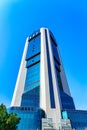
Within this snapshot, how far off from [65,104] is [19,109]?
21960mm

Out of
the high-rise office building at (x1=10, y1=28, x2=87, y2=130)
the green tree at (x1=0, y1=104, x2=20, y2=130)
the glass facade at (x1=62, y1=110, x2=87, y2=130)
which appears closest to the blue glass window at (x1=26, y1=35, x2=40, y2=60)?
the high-rise office building at (x1=10, y1=28, x2=87, y2=130)

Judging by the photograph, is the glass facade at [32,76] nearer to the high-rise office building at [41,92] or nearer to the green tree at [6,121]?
the high-rise office building at [41,92]

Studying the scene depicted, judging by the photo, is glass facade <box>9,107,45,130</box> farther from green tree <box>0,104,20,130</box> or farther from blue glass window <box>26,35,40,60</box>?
blue glass window <box>26,35,40,60</box>

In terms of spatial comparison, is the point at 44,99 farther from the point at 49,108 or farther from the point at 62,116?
the point at 62,116

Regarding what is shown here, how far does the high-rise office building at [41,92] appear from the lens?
64938 mm

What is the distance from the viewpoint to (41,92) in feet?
256

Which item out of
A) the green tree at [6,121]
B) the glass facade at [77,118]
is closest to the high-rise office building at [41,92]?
the glass facade at [77,118]

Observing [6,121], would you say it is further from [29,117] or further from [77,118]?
[77,118]

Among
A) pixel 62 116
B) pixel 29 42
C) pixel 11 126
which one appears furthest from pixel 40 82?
pixel 11 126

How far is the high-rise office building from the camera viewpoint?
6494 centimetres

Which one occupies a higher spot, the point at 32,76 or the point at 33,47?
the point at 33,47

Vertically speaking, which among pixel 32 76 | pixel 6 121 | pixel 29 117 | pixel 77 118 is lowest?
pixel 6 121

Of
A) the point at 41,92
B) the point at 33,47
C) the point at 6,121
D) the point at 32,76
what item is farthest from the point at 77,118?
the point at 33,47

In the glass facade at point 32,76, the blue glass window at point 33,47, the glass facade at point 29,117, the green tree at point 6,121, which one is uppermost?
the blue glass window at point 33,47
